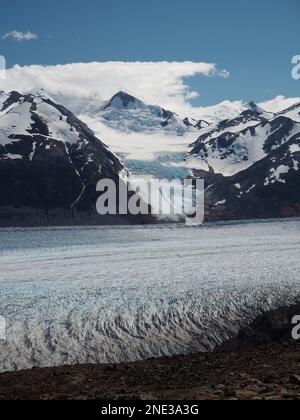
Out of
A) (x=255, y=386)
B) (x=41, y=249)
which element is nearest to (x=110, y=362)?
(x=255, y=386)

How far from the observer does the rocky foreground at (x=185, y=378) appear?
13859 mm

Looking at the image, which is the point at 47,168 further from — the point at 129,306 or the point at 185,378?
the point at 185,378

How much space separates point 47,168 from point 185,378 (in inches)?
5414

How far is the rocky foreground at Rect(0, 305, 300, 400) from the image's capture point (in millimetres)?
13859

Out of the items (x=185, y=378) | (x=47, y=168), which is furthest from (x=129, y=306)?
(x=47, y=168)

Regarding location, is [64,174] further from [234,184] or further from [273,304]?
[273,304]

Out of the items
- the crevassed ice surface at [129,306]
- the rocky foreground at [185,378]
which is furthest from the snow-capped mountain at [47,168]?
the rocky foreground at [185,378]

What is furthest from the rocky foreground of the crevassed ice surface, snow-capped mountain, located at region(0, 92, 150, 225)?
snow-capped mountain, located at region(0, 92, 150, 225)

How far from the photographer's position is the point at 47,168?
150 metres

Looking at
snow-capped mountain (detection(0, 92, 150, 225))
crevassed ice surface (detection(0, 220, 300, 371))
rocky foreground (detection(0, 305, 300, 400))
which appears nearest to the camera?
rocky foreground (detection(0, 305, 300, 400))

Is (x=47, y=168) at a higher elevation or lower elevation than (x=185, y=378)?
higher

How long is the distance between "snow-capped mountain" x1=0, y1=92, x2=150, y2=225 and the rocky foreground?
4426 inches

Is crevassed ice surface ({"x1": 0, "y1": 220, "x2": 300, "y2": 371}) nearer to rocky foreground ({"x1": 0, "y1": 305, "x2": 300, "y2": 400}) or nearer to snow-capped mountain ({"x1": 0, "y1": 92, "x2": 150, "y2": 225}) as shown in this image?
rocky foreground ({"x1": 0, "y1": 305, "x2": 300, "y2": 400})
